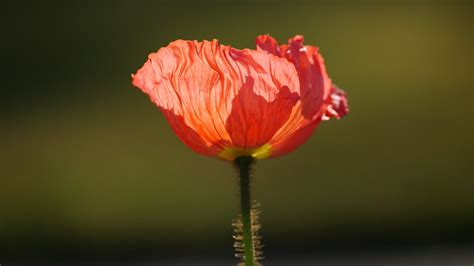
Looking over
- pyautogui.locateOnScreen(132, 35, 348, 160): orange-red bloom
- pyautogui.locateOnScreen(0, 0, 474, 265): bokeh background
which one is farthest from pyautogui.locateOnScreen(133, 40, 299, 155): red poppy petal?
pyautogui.locateOnScreen(0, 0, 474, 265): bokeh background

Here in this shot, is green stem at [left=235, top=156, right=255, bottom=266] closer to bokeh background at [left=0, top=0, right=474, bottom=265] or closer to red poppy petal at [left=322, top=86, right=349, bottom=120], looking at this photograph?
red poppy petal at [left=322, top=86, right=349, bottom=120]

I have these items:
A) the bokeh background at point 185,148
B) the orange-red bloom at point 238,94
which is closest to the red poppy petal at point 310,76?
the orange-red bloom at point 238,94

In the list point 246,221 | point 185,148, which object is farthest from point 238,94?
point 185,148

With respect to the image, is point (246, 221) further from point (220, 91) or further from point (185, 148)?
point (185, 148)

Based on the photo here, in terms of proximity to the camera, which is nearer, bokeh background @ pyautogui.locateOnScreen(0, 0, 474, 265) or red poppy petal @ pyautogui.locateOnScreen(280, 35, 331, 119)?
red poppy petal @ pyautogui.locateOnScreen(280, 35, 331, 119)

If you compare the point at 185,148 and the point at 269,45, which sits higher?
the point at 185,148

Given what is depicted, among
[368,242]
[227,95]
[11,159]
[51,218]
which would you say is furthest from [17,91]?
[227,95]
